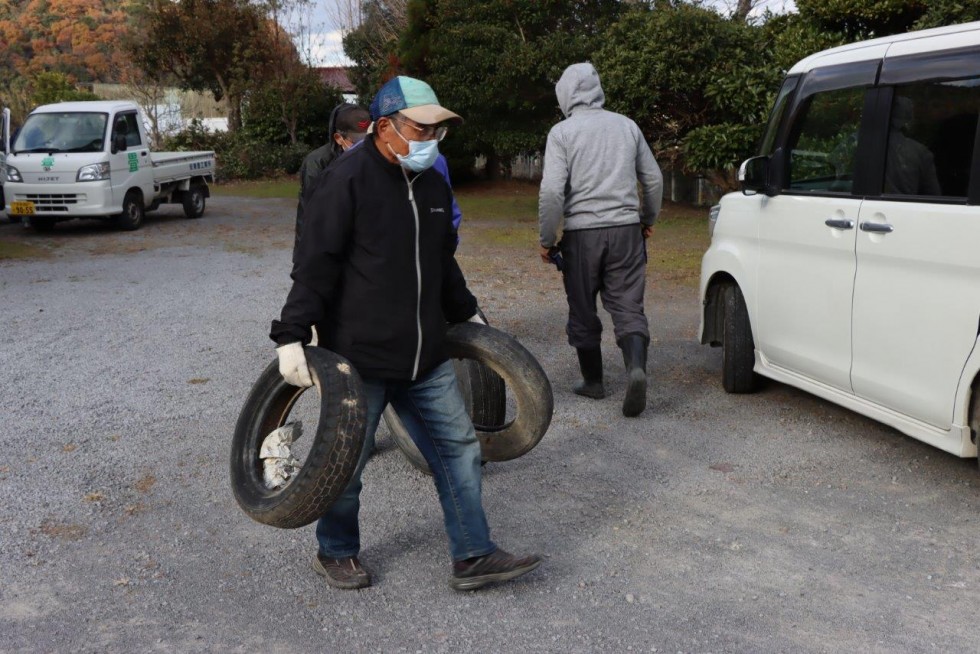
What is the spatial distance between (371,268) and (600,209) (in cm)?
284

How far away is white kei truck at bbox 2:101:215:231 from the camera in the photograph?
51.6 feet

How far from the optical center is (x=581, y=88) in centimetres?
634

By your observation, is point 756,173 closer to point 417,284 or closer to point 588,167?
point 588,167

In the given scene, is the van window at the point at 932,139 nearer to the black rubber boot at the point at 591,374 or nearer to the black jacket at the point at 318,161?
the black rubber boot at the point at 591,374

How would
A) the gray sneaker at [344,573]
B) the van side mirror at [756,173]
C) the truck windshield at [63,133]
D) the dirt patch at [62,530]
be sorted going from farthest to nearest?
1. the truck windshield at [63,133]
2. the van side mirror at [756,173]
3. the dirt patch at [62,530]
4. the gray sneaker at [344,573]

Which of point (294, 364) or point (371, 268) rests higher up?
point (371, 268)

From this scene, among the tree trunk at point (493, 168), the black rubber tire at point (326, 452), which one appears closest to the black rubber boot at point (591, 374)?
the black rubber tire at point (326, 452)

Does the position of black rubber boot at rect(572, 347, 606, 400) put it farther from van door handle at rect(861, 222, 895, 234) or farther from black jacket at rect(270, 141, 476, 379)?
black jacket at rect(270, 141, 476, 379)

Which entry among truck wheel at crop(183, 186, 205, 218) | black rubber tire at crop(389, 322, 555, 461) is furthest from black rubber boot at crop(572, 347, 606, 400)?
truck wheel at crop(183, 186, 205, 218)

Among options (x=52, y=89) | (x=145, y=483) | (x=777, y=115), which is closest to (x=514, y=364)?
(x=145, y=483)

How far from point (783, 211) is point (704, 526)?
6.94ft

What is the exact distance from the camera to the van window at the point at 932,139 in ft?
15.2

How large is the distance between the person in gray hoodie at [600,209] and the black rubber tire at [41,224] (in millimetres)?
12662

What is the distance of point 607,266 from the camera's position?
6379mm
